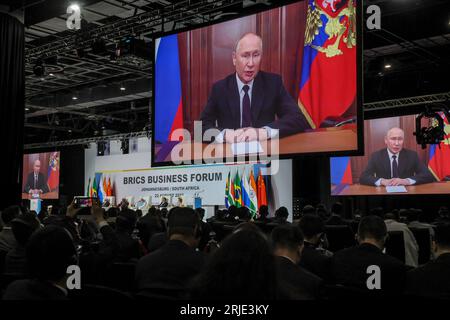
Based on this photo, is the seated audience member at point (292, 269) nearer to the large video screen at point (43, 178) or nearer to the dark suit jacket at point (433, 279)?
the dark suit jacket at point (433, 279)

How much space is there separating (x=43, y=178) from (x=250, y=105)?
18.4m

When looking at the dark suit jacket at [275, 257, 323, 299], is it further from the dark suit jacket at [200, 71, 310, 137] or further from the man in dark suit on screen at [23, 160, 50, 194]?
the man in dark suit on screen at [23, 160, 50, 194]

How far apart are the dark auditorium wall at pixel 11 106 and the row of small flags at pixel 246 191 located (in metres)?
9.36

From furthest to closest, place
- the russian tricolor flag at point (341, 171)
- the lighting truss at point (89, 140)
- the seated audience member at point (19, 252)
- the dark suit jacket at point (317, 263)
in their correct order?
1. the lighting truss at point (89, 140)
2. the russian tricolor flag at point (341, 171)
3. the seated audience member at point (19, 252)
4. the dark suit jacket at point (317, 263)

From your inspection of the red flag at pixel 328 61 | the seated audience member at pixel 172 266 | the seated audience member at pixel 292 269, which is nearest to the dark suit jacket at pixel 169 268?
the seated audience member at pixel 172 266

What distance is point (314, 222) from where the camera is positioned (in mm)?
4250

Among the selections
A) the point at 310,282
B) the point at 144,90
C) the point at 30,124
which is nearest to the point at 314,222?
the point at 310,282

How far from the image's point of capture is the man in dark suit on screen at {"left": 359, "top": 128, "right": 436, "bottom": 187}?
1277 centimetres

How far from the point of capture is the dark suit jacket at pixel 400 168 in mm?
12766

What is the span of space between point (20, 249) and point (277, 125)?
3.68 m

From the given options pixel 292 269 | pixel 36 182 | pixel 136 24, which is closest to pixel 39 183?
pixel 36 182

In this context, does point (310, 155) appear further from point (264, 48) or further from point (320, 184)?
point (320, 184)

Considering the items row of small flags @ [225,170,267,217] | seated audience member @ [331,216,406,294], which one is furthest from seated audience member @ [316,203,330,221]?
row of small flags @ [225,170,267,217]

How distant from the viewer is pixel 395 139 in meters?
13.4
